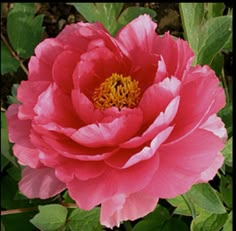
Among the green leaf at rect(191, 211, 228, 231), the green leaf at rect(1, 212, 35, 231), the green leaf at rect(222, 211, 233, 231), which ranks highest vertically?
the green leaf at rect(191, 211, 228, 231)

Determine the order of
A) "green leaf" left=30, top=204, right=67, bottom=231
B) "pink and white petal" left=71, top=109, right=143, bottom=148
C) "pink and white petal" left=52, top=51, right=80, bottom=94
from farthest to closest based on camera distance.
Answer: "green leaf" left=30, top=204, right=67, bottom=231 → "pink and white petal" left=52, top=51, right=80, bottom=94 → "pink and white petal" left=71, top=109, right=143, bottom=148

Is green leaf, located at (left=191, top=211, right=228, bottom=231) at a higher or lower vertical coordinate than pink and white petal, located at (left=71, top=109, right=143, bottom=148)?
lower

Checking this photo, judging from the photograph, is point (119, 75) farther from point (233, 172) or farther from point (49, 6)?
point (49, 6)

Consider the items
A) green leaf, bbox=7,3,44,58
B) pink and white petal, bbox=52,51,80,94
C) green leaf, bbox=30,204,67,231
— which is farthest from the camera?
green leaf, bbox=7,3,44,58

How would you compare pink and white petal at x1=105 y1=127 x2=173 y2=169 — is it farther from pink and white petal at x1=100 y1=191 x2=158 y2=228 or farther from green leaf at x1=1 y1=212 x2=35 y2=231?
green leaf at x1=1 y1=212 x2=35 y2=231

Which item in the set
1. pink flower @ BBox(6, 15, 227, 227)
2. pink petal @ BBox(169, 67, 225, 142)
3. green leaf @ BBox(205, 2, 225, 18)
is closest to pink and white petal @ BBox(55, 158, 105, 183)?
pink flower @ BBox(6, 15, 227, 227)

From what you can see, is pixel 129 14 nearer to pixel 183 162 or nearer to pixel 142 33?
pixel 142 33

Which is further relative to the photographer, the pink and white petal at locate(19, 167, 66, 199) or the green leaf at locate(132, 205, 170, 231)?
the green leaf at locate(132, 205, 170, 231)
